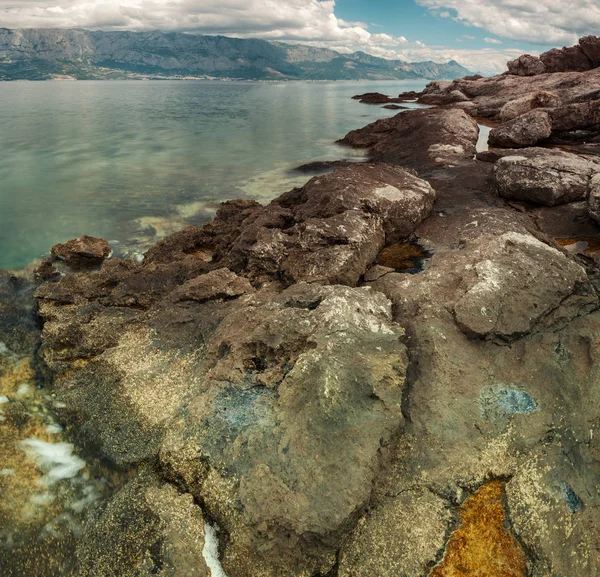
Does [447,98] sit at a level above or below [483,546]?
above

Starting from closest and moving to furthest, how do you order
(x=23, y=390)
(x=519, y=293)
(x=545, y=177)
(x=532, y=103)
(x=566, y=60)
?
1. (x=519, y=293)
2. (x=23, y=390)
3. (x=545, y=177)
4. (x=532, y=103)
5. (x=566, y=60)

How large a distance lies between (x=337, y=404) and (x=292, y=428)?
0.73m

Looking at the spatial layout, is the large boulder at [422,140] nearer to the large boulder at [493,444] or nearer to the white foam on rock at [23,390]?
the large boulder at [493,444]

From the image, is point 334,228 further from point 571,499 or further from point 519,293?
point 571,499

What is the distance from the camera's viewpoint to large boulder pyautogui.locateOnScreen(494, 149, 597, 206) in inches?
529

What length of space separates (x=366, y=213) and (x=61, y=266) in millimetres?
10218

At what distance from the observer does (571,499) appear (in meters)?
5.16

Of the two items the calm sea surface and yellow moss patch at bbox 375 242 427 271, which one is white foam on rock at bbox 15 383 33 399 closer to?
the calm sea surface

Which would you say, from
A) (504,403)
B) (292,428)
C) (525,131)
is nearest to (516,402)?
(504,403)

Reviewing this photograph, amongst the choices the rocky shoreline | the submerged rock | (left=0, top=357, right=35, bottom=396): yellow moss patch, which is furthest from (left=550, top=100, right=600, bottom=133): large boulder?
(left=0, top=357, right=35, bottom=396): yellow moss patch

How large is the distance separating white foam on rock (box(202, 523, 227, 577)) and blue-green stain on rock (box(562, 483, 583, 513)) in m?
4.40

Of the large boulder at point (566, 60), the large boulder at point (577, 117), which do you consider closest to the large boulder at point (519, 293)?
the large boulder at point (577, 117)

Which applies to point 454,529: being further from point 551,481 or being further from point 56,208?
point 56,208

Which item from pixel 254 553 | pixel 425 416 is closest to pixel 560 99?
pixel 425 416
